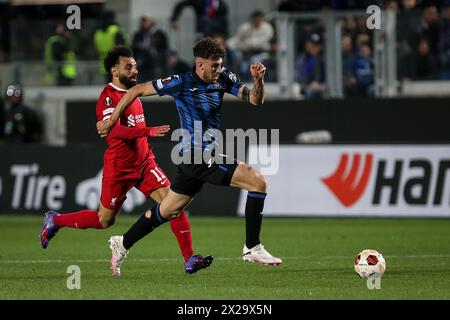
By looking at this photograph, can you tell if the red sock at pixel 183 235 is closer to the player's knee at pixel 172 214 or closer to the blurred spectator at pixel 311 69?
the player's knee at pixel 172 214

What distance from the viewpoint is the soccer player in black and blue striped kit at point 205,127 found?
990 cm

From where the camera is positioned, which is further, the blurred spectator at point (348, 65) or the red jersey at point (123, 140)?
the blurred spectator at point (348, 65)

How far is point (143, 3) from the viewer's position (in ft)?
75.3

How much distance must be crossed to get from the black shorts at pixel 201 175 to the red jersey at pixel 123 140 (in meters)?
0.83

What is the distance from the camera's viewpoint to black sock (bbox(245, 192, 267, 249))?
9.98 meters

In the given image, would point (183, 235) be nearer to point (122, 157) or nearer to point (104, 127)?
point (122, 157)

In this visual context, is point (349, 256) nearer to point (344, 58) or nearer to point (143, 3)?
point (344, 58)

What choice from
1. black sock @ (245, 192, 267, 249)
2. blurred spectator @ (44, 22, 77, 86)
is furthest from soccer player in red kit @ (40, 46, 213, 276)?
blurred spectator @ (44, 22, 77, 86)

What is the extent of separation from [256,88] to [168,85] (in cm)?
83

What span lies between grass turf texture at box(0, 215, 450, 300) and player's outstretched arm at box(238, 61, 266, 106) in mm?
1660

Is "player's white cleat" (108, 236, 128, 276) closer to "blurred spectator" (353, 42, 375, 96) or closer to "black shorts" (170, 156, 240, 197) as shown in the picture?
"black shorts" (170, 156, 240, 197)

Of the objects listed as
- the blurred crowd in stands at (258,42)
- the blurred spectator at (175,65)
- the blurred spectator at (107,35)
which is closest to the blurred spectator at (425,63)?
the blurred crowd in stands at (258,42)

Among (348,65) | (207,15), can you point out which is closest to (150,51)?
(207,15)

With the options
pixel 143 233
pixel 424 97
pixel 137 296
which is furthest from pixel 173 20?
pixel 137 296
